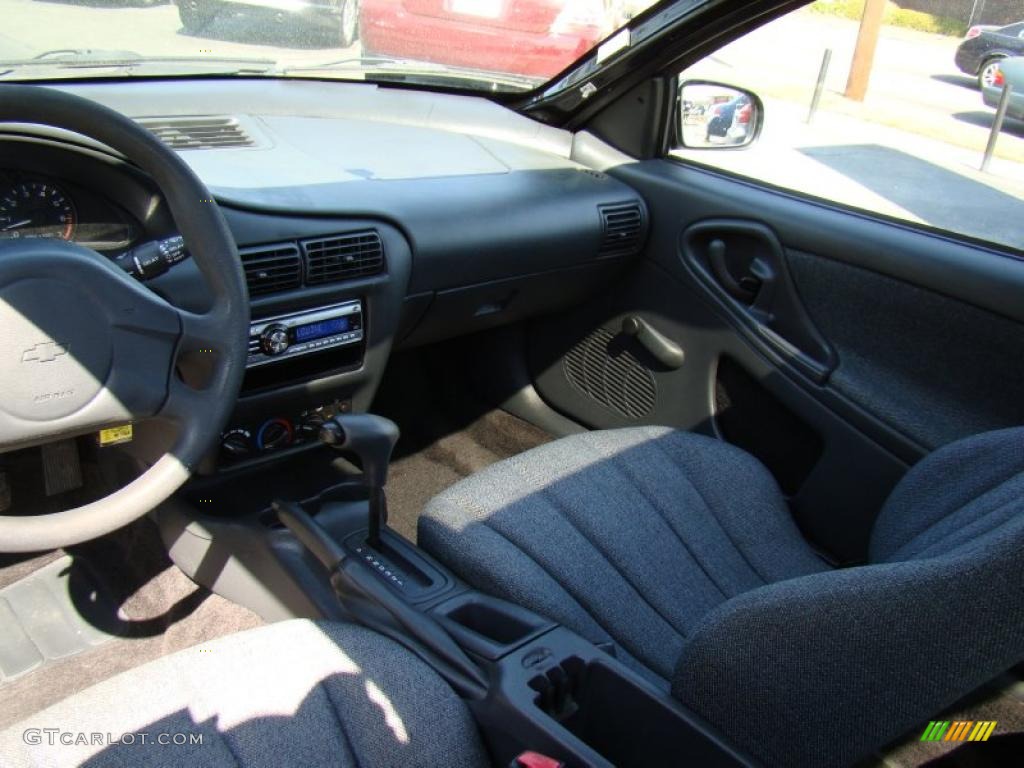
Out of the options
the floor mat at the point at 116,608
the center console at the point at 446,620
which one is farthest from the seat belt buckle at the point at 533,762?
the floor mat at the point at 116,608

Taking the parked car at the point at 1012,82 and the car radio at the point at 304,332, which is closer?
the car radio at the point at 304,332

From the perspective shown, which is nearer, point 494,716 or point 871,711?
point 871,711

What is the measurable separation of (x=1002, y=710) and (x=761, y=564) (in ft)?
2.71

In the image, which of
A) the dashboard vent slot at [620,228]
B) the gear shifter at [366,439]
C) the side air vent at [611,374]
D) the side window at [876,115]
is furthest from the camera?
the side air vent at [611,374]

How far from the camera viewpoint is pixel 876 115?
2.27 metres

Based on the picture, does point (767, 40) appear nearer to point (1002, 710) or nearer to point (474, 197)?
point (474, 197)

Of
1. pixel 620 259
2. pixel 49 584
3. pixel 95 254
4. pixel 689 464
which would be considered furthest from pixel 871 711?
pixel 49 584

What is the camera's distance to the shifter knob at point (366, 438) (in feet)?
5.38

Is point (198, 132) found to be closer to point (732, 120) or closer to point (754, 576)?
point (732, 120)

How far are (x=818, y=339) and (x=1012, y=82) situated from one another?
0.64 metres

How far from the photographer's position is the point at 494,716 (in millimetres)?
1283

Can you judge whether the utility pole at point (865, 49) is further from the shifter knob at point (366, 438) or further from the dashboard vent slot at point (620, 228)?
the shifter knob at point (366, 438)

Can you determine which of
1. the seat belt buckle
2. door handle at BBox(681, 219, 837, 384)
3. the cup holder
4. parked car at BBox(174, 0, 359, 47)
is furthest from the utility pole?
the seat belt buckle

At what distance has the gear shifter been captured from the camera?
1640 millimetres
